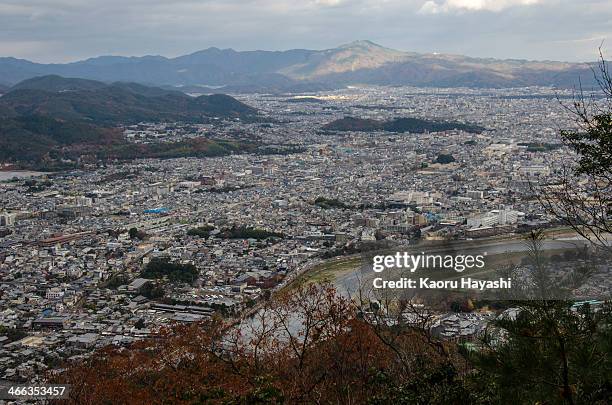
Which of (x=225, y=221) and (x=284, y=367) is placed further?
(x=225, y=221)

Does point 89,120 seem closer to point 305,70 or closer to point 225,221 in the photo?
point 225,221

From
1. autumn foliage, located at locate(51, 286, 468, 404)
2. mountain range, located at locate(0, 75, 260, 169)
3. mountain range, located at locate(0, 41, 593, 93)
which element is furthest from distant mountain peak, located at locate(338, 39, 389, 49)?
autumn foliage, located at locate(51, 286, 468, 404)

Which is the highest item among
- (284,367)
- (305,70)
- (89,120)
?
(305,70)

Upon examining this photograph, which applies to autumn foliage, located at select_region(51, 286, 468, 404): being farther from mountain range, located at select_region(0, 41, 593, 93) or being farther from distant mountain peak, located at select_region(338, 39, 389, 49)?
distant mountain peak, located at select_region(338, 39, 389, 49)

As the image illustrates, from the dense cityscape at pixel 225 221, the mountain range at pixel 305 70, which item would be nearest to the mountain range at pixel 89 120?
the dense cityscape at pixel 225 221

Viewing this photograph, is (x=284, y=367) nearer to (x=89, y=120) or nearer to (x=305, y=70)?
(x=89, y=120)

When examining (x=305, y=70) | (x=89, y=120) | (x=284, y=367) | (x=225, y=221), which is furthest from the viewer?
(x=305, y=70)

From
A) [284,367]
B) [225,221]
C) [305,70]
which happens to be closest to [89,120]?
[225,221]

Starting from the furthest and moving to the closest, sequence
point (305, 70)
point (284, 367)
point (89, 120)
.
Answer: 1. point (305, 70)
2. point (89, 120)
3. point (284, 367)

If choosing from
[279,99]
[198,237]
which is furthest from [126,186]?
[279,99]

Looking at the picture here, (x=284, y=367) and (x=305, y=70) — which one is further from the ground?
(x=305, y=70)

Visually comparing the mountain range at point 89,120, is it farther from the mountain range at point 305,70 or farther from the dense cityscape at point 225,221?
the mountain range at point 305,70
